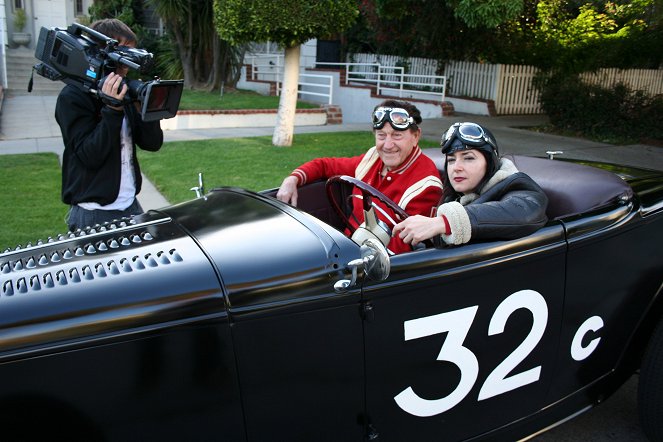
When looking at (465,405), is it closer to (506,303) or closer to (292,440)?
(506,303)

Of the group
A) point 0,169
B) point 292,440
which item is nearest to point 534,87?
point 0,169

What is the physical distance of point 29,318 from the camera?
1.53 meters

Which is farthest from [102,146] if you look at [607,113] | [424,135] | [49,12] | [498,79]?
[49,12]

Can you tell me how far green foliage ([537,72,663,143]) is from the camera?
11422mm

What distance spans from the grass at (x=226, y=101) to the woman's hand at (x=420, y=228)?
35.5 ft

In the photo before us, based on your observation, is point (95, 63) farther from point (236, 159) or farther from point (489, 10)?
point (489, 10)

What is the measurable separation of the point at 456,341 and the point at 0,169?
7214 millimetres

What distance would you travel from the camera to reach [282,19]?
842 cm

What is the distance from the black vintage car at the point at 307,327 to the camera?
5.08 feet

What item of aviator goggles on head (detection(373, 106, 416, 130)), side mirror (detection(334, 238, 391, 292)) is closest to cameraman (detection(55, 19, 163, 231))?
aviator goggles on head (detection(373, 106, 416, 130))

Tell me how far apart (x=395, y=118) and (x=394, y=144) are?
0.12m

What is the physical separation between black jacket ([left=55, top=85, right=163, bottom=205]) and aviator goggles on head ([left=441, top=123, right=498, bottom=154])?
4.79 ft

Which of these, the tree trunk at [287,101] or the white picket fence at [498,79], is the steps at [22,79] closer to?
the tree trunk at [287,101]

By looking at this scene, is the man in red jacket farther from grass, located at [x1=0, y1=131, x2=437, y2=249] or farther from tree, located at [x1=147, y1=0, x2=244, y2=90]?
tree, located at [x1=147, y1=0, x2=244, y2=90]
